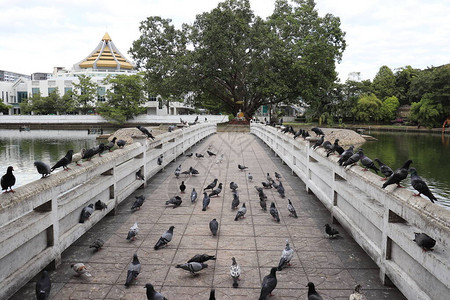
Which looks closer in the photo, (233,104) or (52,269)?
(52,269)

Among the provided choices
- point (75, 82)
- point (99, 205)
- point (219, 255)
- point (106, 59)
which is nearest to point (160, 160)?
point (99, 205)

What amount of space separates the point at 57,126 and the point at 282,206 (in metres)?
58.9

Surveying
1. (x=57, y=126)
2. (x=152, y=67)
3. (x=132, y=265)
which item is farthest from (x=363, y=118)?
(x=132, y=265)

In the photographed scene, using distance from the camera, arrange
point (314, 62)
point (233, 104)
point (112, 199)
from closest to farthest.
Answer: point (112, 199) → point (314, 62) → point (233, 104)

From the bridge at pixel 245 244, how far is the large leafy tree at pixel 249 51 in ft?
91.5

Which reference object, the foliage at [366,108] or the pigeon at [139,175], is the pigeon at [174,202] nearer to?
the pigeon at [139,175]

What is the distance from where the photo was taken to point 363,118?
5181 cm

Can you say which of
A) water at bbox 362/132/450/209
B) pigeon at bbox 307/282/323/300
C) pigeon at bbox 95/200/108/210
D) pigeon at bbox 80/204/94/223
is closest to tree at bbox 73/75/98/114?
water at bbox 362/132/450/209

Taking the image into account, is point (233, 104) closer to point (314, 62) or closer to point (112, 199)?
point (314, 62)

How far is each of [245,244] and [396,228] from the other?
2.04 metres

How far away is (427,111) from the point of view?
45781 millimetres

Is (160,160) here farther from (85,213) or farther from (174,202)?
(85,213)

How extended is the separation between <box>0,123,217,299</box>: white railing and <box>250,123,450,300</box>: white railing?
3621mm

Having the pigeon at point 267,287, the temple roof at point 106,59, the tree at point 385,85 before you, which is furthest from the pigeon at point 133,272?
the temple roof at point 106,59
